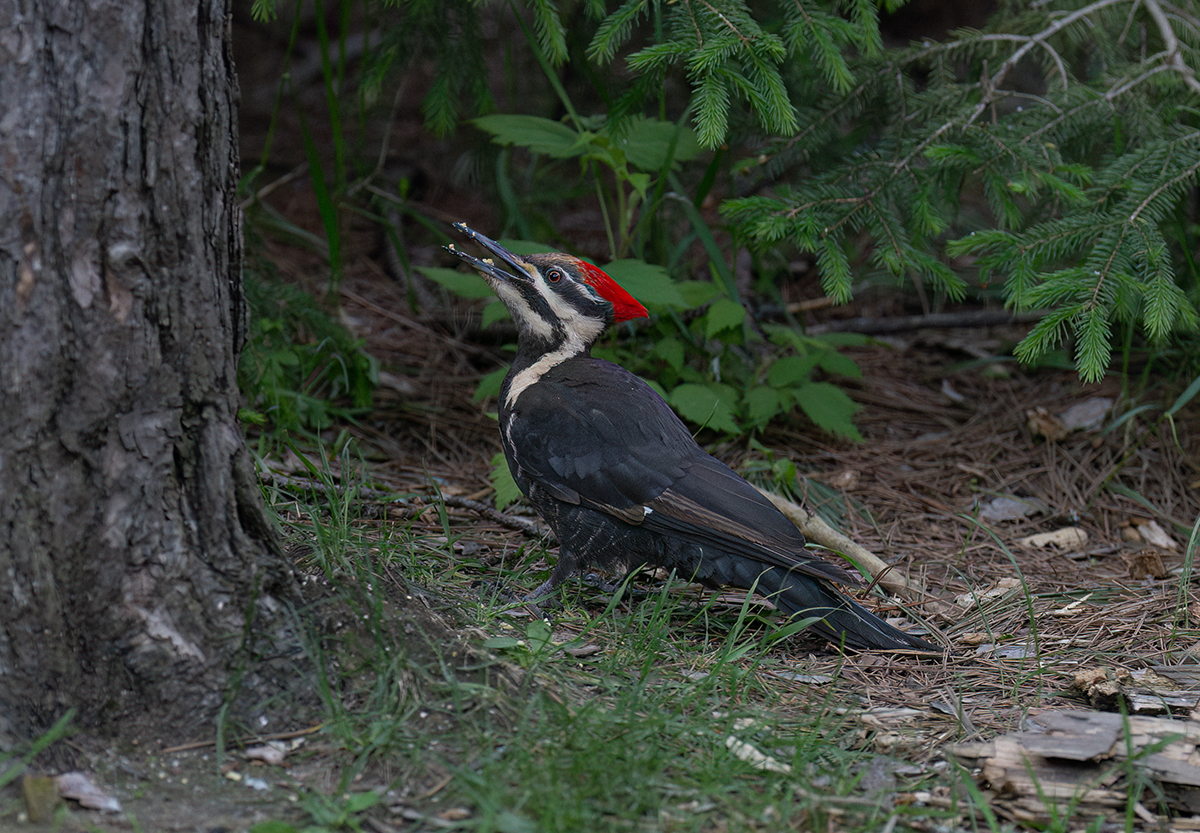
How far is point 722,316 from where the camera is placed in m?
4.18

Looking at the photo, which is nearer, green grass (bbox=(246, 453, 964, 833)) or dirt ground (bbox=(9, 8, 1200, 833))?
green grass (bbox=(246, 453, 964, 833))

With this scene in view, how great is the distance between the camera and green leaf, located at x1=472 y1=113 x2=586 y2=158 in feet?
13.0

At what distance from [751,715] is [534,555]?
139 cm

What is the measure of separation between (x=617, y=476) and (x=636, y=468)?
7 centimetres

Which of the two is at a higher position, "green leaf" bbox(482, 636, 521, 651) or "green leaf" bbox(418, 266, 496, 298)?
"green leaf" bbox(418, 266, 496, 298)

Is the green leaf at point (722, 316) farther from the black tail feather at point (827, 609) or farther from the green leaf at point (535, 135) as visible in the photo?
the black tail feather at point (827, 609)

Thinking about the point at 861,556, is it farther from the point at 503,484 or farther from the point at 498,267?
the point at 498,267

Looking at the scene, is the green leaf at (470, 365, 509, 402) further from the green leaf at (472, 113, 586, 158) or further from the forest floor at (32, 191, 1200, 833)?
the green leaf at (472, 113, 586, 158)

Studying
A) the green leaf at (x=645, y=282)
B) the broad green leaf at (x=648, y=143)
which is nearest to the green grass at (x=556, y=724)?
the green leaf at (x=645, y=282)

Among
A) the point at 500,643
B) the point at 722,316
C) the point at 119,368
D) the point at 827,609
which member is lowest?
the point at 827,609

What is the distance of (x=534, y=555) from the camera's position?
3521 millimetres

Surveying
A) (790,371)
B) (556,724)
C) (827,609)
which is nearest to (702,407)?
(790,371)

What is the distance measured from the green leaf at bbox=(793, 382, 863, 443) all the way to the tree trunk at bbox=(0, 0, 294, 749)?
2585 millimetres

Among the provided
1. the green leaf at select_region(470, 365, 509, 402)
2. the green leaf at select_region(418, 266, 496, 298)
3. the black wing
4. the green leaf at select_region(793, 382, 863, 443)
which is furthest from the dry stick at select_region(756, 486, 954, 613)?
the green leaf at select_region(418, 266, 496, 298)
